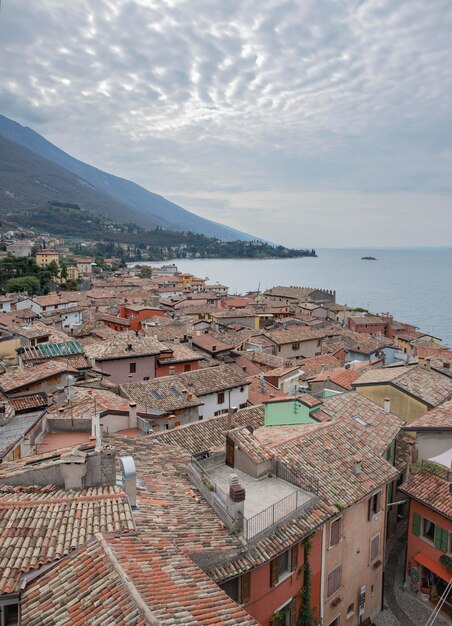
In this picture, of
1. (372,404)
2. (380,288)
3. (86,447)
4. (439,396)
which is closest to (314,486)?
(86,447)

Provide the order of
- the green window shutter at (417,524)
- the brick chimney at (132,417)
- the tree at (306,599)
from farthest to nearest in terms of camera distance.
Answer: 1. the brick chimney at (132,417)
2. the green window shutter at (417,524)
3. the tree at (306,599)

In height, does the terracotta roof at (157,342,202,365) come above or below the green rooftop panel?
below

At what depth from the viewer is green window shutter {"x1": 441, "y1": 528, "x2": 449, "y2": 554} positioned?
14.6 meters

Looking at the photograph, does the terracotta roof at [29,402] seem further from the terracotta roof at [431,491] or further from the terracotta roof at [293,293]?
the terracotta roof at [293,293]

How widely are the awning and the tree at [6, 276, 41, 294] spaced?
292 ft

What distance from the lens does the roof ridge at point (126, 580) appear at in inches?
213

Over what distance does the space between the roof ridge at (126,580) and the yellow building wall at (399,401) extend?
18.8 m

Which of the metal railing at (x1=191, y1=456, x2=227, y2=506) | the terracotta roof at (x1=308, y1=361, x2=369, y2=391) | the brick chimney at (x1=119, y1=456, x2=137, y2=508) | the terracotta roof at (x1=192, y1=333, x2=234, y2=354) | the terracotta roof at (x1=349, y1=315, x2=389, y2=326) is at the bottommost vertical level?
the terracotta roof at (x1=349, y1=315, x2=389, y2=326)

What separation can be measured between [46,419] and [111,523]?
8638mm

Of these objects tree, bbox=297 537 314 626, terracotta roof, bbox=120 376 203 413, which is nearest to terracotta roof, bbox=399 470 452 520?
tree, bbox=297 537 314 626

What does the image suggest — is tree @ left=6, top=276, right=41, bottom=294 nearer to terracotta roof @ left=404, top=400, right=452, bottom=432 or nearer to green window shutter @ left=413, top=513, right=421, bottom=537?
terracotta roof @ left=404, top=400, right=452, bottom=432

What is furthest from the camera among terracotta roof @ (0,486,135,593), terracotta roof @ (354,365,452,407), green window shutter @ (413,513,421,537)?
terracotta roof @ (354,365,452,407)

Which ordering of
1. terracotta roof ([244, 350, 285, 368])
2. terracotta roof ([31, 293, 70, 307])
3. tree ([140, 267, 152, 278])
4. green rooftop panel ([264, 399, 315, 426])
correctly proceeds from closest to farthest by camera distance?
1. green rooftop panel ([264, 399, 315, 426])
2. terracotta roof ([244, 350, 285, 368])
3. terracotta roof ([31, 293, 70, 307])
4. tree ([140, 267, 152, 278])

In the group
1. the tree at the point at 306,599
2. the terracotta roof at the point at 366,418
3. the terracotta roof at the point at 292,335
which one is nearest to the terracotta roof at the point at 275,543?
the tree at the point at 306,599
